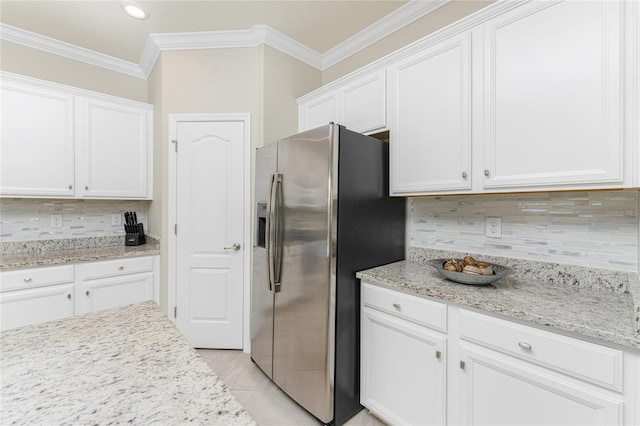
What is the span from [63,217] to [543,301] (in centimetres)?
363

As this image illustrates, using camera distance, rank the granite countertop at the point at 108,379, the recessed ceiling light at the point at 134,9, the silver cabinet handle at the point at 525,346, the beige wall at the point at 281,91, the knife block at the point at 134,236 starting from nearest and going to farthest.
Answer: the granite countertop at the point at 108,379, the silver cabinet handle at the point at 525,346, the recessed ceiling light at the point at 134,9, the beige wall at the point at 281,91, the knife block at the point at 134,236

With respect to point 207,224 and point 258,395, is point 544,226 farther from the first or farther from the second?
point 207,224

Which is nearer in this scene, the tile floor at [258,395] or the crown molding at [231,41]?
the tile floor at [258,395]

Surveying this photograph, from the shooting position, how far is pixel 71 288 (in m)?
2.20

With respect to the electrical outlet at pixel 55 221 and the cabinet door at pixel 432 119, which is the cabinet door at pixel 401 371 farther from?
the electrical outlet at pixel 55 221

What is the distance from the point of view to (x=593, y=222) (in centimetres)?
139

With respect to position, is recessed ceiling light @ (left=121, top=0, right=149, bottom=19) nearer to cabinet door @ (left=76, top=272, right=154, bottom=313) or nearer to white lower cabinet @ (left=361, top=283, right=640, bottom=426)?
cabinet door @ (left=76, top=272, right=154, bottom=313)

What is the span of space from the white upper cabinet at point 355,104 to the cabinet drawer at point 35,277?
2.28 meters

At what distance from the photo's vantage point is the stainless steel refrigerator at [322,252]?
1581 millimetres

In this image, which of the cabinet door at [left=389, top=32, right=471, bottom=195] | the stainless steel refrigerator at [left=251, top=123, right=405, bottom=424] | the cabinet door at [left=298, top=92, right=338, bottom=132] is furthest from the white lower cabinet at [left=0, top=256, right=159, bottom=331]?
the cabinet door at [left=389, top=32, right=471, bottom=195]

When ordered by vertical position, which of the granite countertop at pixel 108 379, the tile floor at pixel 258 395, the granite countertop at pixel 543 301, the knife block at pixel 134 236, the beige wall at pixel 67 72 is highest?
the beige wall at pixel 67 72

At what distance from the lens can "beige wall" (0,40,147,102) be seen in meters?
2.42

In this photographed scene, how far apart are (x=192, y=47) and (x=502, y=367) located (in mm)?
3153

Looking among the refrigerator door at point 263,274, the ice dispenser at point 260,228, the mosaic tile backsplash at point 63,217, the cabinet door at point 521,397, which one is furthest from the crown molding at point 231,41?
the cabinet door at point 521,397
